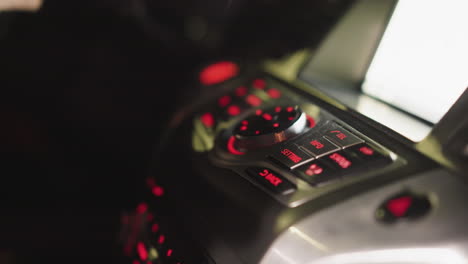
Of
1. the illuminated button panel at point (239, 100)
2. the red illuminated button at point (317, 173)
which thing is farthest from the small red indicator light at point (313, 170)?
the illuminated button panel at point (239, 100)

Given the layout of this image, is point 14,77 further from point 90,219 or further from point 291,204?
point 291,204

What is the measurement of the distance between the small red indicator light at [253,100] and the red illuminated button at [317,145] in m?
0.12

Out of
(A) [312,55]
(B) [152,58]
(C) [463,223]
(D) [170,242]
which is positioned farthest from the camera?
(B) [152,58]

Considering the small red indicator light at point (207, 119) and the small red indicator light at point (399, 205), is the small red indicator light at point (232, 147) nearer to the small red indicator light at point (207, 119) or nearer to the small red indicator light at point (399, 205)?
the small red indicator light at point (207, 119)

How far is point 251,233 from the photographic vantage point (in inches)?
15.1

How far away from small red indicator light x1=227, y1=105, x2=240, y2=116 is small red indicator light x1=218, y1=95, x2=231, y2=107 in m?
0.01

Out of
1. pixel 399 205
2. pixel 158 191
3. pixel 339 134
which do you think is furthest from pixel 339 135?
pixel 158 191

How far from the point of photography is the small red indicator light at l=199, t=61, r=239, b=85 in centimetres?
61

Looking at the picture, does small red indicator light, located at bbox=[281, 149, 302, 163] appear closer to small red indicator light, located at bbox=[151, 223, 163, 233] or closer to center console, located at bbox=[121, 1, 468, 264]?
center console, located at bbox=[121, 1, 468, 264]

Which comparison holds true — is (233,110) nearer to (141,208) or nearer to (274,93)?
(274,93)

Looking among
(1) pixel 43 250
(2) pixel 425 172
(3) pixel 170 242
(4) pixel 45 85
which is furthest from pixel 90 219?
(2) pixel 425 172

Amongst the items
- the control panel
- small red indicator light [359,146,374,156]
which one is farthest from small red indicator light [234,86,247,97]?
small red indicator light [359,146,374,156]

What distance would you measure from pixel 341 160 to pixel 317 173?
0.09ft

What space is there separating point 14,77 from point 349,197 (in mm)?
763
